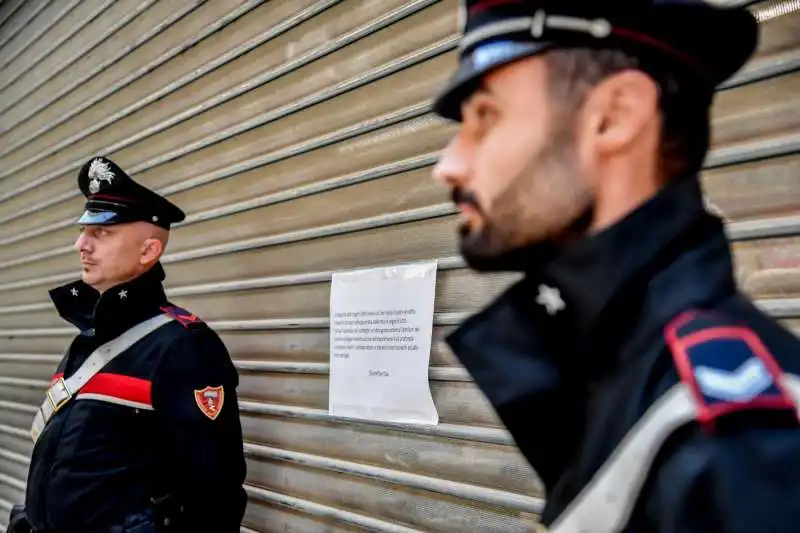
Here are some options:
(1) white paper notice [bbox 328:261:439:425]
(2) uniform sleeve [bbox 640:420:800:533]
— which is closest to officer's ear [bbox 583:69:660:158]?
(2) uniform sleeve [bbox 640:420:800:533]

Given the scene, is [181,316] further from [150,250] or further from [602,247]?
[602,247]

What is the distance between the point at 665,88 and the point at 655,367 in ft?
1.24

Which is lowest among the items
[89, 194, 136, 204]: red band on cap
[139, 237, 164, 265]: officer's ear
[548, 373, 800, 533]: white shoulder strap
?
[548, 373, 800, 533]: white shoulder strap

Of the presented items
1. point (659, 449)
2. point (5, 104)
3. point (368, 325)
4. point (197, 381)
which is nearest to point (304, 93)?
point (368, 325)

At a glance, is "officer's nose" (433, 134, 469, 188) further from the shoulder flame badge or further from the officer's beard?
the shoulder flame badge

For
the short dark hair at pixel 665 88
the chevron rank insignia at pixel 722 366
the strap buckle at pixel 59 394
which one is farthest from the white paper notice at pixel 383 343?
the chevron rank insignia at pixel 722 366

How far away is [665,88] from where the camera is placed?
87 centimetres

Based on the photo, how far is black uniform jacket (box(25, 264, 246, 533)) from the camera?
2059 millimetres

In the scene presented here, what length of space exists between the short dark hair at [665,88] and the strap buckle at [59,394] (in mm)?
2046

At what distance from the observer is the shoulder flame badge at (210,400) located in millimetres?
2109

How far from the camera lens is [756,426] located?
625 millimetres

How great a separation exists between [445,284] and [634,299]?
122 centimetres

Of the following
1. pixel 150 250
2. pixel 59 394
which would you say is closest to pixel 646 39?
pixel 150 250

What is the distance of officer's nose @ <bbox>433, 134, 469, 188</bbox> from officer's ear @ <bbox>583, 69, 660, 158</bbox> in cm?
18
